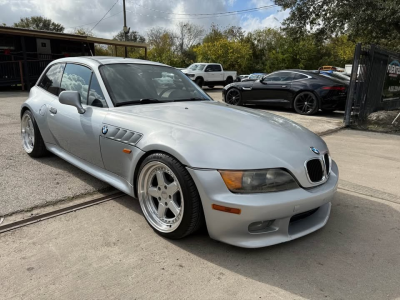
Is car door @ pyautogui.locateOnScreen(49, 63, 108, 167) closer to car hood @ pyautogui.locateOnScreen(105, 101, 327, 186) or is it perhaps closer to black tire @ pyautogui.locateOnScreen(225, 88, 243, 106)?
car hood @ pyautogui.locateOnScreen(105, 101, 327, 186)

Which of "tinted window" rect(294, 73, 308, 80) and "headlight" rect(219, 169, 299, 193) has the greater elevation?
"tinted window" rect(294, 73, 308, 80)

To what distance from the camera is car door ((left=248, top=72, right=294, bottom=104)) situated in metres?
9.89

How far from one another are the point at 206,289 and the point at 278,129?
151 cm

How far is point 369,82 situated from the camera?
8.05 meters

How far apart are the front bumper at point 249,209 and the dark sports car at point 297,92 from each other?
294 inches

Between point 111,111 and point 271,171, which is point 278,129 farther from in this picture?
point 111,111

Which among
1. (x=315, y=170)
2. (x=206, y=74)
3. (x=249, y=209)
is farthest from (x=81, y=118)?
(x=206, y=74)

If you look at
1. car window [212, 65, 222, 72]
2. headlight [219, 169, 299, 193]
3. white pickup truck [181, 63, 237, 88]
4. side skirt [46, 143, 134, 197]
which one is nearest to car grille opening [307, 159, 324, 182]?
headlight [219, 169, 299, 193]

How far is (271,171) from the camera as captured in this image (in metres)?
2.30

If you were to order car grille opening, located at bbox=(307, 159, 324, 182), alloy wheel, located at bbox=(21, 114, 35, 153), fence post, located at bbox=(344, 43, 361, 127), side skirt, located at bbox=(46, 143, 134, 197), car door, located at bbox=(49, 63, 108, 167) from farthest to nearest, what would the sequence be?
fence post, located at bbox=(344, 43, 361, 127)
alloy wheel, located at bbox=(21, 114, 35, 153)
car door, located at bbox=(49, 63, 108, 167)
side skirt, located at bbox=(46, 143, 134, 197)
car grille opening, located at bbox=(307, 159, 324, 182)

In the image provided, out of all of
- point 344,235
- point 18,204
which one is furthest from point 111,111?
point 344,235

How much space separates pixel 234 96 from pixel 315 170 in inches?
352

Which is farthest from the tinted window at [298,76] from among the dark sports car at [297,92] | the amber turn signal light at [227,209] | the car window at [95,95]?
the amber turn signal light at [227,209]

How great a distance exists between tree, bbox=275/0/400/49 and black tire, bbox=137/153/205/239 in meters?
13.3
